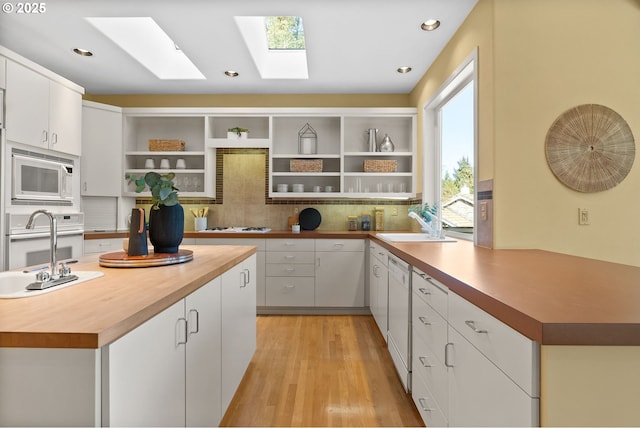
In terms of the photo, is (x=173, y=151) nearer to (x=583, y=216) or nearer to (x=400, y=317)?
(x=400, y=317)

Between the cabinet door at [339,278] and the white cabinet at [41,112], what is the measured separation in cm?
278

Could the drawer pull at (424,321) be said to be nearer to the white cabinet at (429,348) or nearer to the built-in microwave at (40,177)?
the white cabinet at (429,348)

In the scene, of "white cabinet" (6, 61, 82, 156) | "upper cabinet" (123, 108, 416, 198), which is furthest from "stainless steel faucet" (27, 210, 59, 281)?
"upper cabinet" (123, 108, 416, 198)

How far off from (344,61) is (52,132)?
2814 millimetres

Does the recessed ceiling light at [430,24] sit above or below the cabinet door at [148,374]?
above

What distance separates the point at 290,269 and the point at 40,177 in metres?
2.48

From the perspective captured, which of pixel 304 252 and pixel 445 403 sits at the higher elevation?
pixel 304 252

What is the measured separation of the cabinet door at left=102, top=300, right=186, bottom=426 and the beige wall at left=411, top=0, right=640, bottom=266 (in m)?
1.92

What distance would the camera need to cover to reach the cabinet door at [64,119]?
3.36 metres

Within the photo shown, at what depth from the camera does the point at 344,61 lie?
3.48m

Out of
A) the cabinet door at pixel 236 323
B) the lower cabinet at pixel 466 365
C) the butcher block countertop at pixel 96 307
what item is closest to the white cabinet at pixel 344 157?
the cabinet door at pixel 236 323

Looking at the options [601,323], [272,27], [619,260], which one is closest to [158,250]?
[601,323]

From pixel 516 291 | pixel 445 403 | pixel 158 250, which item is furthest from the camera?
pixel 158 250

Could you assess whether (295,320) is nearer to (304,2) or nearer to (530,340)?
(304,2)
